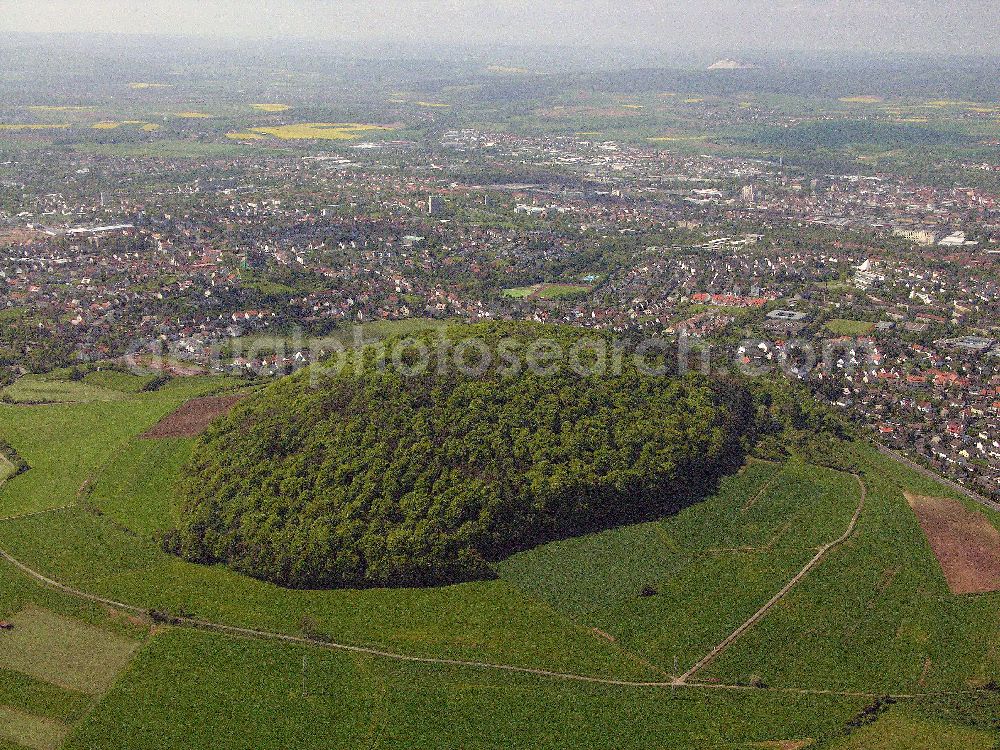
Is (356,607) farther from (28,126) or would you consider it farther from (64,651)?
(28,126)

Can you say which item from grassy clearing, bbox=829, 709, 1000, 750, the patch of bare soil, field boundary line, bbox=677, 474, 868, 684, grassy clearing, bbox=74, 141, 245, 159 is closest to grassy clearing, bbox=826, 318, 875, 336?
field boundary line, bbox=677, 474, 868, 684

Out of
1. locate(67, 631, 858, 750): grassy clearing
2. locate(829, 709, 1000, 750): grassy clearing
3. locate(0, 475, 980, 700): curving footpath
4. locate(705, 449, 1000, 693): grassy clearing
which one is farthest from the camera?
locate(705, 449, 1000, 693): grassy clearing

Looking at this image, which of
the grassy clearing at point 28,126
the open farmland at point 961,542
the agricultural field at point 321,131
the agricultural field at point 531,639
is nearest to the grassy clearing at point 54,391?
the agricultural field at point 531,639

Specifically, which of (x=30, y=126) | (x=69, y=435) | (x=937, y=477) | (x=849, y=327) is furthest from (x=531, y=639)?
(x=30, y=126)

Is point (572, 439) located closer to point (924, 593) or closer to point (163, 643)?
point (924, 593)

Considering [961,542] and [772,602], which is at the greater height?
[961,542]

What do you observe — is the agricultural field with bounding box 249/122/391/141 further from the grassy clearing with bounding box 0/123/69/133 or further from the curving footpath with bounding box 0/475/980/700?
the curving footpath with bounding box 0/475/980/700
